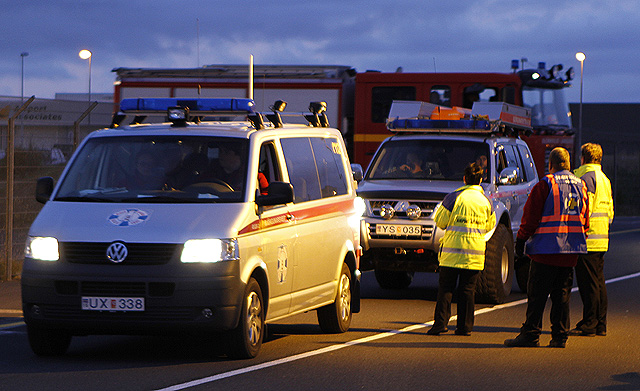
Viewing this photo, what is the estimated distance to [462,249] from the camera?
11.7 metres

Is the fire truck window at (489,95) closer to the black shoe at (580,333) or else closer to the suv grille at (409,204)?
the suv grille at (409,204)

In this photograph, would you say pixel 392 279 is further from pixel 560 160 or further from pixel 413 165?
pixel 560 160

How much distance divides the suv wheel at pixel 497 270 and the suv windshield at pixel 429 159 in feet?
3.52

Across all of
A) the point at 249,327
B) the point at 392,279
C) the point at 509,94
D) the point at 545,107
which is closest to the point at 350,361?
the point at 249,327

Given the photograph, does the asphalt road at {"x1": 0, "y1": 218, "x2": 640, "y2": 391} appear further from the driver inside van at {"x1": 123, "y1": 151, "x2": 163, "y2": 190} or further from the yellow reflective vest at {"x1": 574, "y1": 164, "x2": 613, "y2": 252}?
the driver inside van at {"x1": 123, "y1": 151, "x2": 163, "y2": 190}

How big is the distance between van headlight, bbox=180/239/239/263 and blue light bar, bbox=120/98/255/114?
1.84 meters

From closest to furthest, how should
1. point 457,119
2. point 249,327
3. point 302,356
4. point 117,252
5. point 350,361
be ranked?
point 117,252 → point 249,327 → point 350,361 → point 302,356 → point 457,119

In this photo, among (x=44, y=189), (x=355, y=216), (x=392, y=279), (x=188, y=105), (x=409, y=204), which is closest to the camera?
(x=44, y=189)

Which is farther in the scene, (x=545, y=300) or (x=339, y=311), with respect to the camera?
(x=339, y=311)

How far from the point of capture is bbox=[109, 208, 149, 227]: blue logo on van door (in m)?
9.52

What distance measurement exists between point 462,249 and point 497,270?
2934 mm

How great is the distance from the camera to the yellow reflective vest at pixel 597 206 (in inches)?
464

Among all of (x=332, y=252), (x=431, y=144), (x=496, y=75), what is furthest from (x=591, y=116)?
(x=332, y=252)

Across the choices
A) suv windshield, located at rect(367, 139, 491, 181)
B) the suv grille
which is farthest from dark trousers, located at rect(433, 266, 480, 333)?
suv windshield, located at rect(367, 139, 491, 181)
